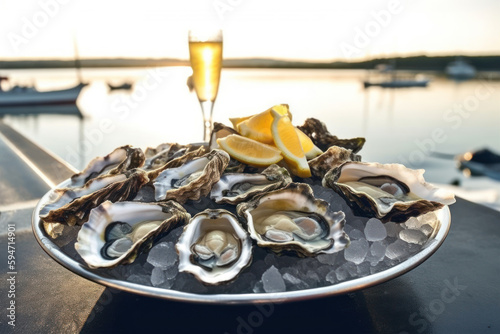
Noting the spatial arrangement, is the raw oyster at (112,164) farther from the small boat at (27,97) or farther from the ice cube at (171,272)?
the small boat at (27,97)

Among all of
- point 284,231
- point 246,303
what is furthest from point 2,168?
point 246,303

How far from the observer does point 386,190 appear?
2.99ft

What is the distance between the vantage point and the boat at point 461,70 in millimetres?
43875

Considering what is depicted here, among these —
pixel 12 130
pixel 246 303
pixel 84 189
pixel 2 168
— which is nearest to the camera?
pixel 246 303

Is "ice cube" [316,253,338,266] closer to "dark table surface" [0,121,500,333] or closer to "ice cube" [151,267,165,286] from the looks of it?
"dark table surface" [0,121,500,333]

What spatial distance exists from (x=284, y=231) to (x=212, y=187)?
22cm

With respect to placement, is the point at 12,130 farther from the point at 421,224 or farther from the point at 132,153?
the point at 421,224

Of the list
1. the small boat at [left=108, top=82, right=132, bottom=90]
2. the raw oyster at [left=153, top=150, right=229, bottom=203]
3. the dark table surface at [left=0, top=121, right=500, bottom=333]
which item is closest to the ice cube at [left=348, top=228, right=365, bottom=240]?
the dark table surface at [left=0, top=121, right=500, bottom=333]

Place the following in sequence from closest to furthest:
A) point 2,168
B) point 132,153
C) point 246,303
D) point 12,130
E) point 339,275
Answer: point 246,303 < point 339,275 < point 132,153 < point 2,168 < point 12,130

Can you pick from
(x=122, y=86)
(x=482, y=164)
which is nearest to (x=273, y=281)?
(x=482, y=164)

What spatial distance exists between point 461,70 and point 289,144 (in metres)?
50.3

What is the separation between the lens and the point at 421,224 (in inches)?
32.1

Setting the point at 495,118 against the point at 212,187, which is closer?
the point at 212,187

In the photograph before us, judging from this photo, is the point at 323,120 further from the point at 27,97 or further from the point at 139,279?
the point at 139,279
